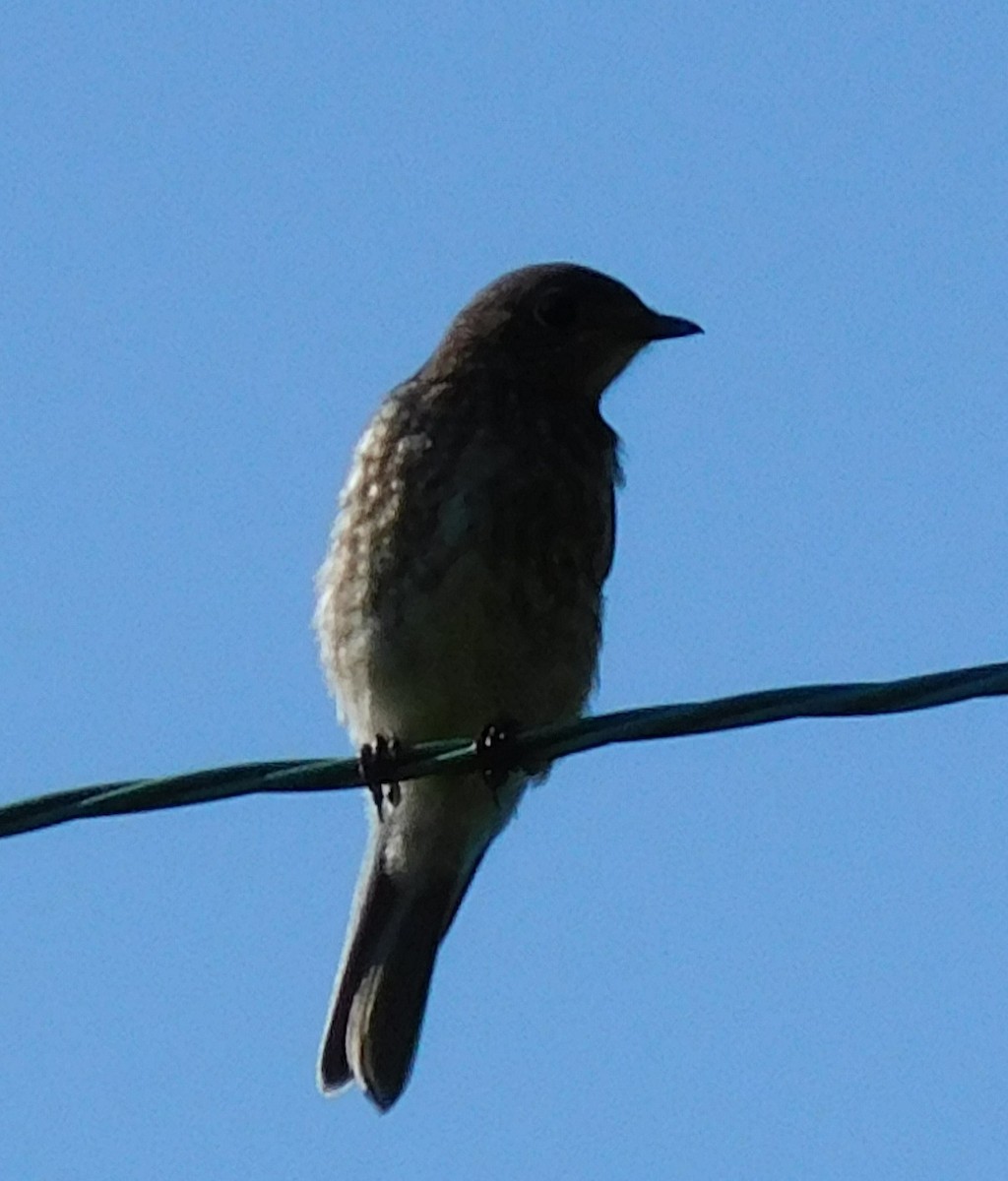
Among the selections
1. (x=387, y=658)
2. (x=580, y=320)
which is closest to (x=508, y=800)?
(x=387, y=658)

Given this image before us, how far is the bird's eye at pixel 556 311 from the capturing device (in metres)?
8.95

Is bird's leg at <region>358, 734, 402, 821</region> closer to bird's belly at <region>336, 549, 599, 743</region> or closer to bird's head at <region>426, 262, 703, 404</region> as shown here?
bird's belly at <region>336, 549, 599, 743</region>

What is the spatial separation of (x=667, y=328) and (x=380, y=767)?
11.5 feet

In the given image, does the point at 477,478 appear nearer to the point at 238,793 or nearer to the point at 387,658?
the point at 387,658

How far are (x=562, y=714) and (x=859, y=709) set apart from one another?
3092mm

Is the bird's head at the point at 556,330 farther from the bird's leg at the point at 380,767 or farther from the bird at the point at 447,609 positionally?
the bird's leg at the point at 380,767

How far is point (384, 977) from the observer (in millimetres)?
8164

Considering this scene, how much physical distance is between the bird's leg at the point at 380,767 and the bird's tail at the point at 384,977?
0.25 meters

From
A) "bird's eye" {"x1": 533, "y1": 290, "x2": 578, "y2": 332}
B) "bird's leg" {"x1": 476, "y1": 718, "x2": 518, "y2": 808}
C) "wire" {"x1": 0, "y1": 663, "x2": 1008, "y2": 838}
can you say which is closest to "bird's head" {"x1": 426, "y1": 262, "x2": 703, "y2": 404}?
"bird's eye" {"x1": 533, "y1": 290, "x2": 578, "y2": 332}

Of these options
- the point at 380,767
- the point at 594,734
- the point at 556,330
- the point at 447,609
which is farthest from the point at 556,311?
the point at 594,734

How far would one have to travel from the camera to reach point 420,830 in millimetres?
8164

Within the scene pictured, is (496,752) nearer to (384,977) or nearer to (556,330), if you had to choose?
(384,977)

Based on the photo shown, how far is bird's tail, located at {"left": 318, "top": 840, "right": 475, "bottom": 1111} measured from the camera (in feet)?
26.2

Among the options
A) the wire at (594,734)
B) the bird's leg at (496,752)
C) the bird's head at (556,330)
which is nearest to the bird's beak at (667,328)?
the bird's head at (556,330)
